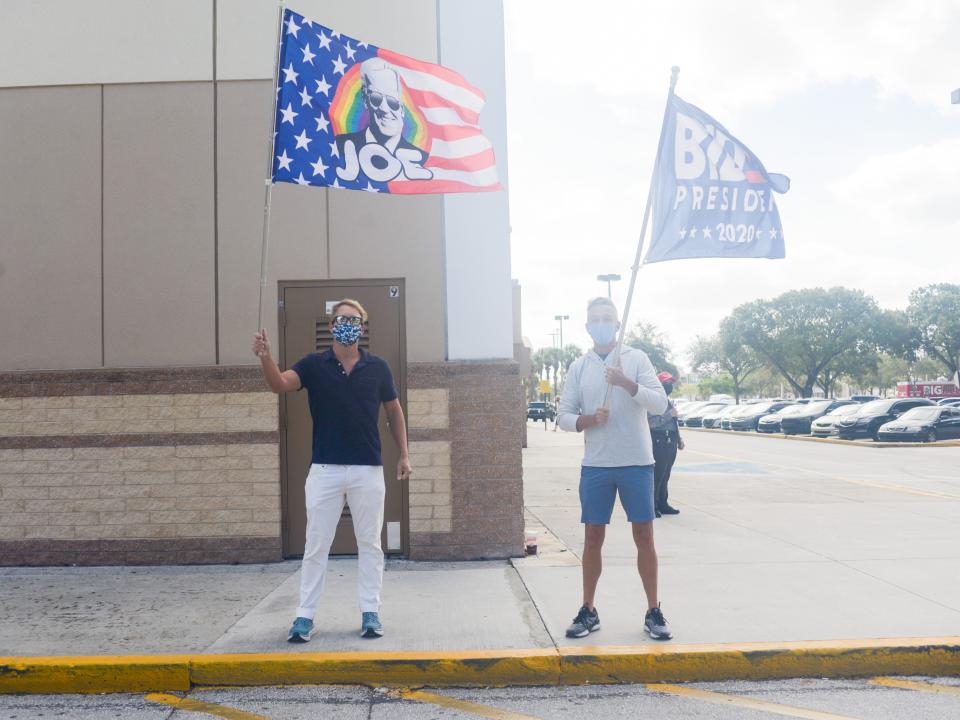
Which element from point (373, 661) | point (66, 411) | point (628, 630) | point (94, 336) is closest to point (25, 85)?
point (94, 336)

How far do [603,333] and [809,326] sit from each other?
207 ft

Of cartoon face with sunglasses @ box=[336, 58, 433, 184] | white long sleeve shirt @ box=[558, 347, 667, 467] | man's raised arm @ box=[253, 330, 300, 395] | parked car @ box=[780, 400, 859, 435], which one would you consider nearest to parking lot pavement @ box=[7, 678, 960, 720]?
white long sleeve shirt @ box=[558, 347, 667, 467]

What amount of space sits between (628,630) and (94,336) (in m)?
5.52

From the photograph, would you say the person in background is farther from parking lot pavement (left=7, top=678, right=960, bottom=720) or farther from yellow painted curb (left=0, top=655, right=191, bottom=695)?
yellow painted curb (left=0, top=655, right=191, bottom=695)

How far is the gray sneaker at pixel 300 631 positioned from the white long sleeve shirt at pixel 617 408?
6.41 feet

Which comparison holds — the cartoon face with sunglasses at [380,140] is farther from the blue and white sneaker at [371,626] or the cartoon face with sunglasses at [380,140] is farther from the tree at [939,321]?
the tree at [939,321]

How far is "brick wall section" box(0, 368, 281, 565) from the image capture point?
7.86m

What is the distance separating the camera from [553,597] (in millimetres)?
6297

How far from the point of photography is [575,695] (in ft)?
15.3

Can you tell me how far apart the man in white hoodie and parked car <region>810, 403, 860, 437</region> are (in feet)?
101

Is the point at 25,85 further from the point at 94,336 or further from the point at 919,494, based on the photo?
the point at 919,494

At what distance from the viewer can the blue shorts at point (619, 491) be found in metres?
5.20

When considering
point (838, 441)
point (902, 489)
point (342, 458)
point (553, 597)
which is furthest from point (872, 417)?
point (342, 458)

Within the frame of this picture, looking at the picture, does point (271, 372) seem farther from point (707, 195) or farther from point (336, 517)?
point (707, 195)
